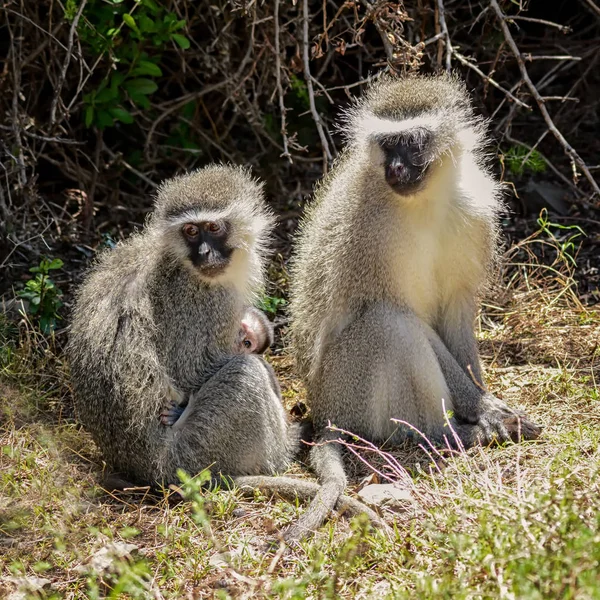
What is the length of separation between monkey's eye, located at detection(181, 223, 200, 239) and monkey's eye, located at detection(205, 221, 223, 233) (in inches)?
2.1

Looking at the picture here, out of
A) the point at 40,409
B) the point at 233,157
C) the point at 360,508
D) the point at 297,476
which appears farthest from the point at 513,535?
the point at 233,157

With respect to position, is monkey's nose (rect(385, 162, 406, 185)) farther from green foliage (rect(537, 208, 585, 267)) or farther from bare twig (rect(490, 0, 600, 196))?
green foliage (rect(537, 208, 585, 267))

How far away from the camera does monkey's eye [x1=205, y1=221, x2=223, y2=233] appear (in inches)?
194

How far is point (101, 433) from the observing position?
4.89 metres

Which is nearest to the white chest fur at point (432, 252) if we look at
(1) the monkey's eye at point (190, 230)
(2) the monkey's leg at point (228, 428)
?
(2) the monkey's leg at point (228, 428)

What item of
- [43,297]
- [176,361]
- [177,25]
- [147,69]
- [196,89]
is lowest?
[43,297]

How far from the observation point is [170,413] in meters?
4.87

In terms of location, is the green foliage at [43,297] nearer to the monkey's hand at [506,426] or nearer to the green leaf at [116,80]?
the green leaf at [116,80]

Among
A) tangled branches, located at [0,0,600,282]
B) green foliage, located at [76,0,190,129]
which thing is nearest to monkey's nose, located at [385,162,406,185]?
tangled branches, located at [0,0,600,282]

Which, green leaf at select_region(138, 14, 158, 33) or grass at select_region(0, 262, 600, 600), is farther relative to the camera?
green leaf at select_region(138, 14, 158, 33)

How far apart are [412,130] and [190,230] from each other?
127cm

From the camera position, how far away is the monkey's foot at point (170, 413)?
4848 millimetres

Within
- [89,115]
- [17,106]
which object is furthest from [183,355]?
[17,106]

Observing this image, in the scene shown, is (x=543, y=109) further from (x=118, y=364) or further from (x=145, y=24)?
(x=118, y=364)
